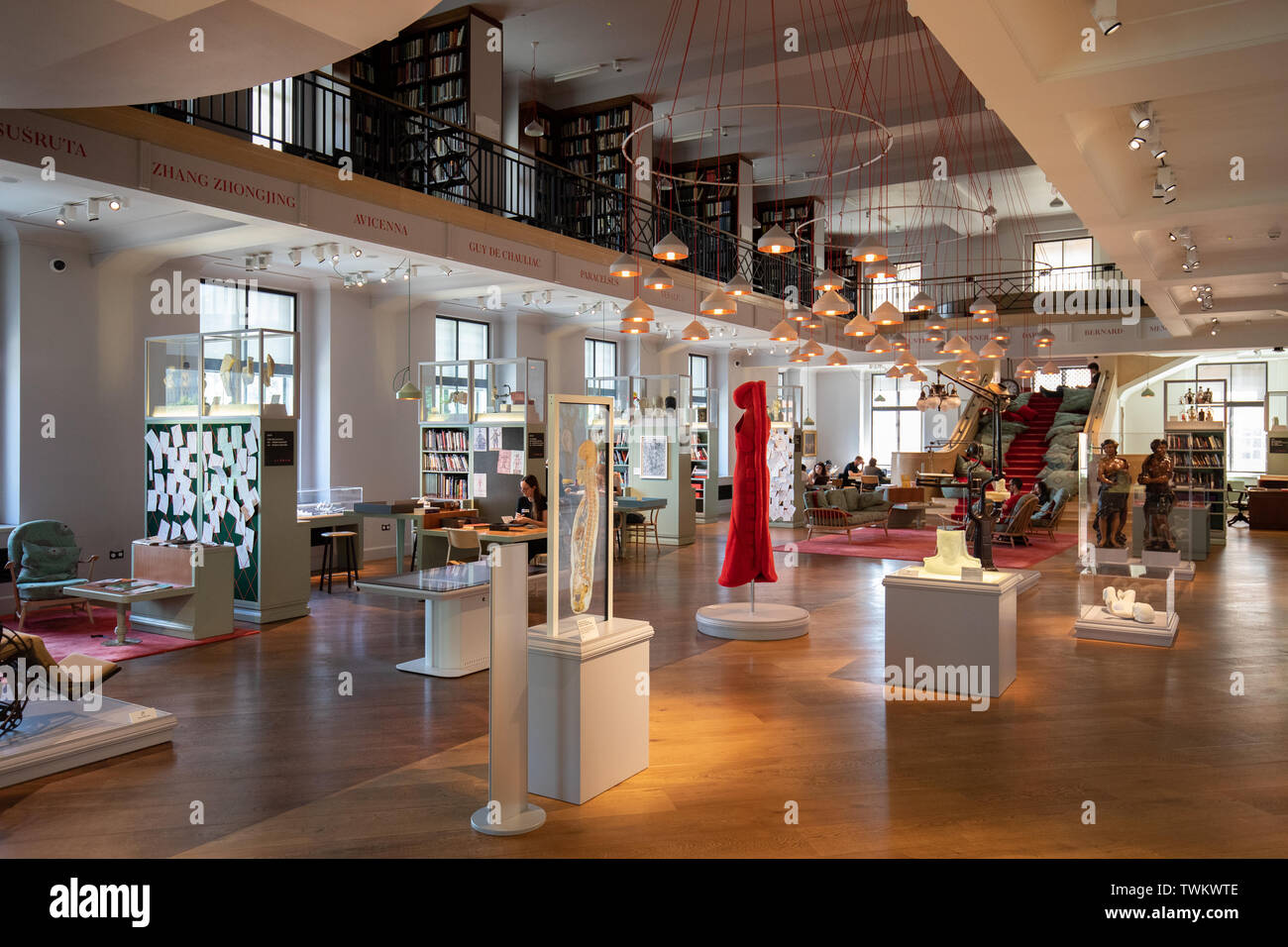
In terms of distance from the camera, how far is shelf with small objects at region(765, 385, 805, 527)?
17.2 m

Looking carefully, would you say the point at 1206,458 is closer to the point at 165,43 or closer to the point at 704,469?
the point at 704,469

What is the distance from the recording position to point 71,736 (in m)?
4.86

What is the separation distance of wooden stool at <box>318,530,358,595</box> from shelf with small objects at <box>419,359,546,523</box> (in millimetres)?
1104

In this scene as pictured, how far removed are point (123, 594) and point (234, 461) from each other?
5.45ft

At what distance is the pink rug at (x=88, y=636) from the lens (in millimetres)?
7325

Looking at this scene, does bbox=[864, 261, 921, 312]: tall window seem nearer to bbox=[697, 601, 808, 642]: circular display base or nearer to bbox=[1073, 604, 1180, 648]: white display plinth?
bbox=[1073, 604, 1180, 648]: white display plinth

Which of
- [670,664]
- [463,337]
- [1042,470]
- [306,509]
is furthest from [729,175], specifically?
[670,664]

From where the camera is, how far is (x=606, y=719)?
4500 mm

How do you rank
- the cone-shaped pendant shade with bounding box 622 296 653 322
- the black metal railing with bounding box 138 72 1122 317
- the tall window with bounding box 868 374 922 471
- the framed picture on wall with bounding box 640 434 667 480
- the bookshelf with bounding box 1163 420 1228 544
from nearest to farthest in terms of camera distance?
the cone-shaped pendant shade with bounding box 622 296 653 322, the black metal railing with bounding box 138 72 1122 317, the bookshelf with bounding box 1163 420 1228 544, the framed picture on wall with bounding box 640 434 667 480, the tall window with bounding box 868 374 922 471

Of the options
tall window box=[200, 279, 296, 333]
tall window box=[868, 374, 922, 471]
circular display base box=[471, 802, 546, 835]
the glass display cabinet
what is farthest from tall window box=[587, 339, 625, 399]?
circular display base box=[471, 802, 546, 835]

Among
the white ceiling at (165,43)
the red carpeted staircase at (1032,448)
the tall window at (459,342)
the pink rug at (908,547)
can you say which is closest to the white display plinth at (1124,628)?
the pink rug at (908,547)

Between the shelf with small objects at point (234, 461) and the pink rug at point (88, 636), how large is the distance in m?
0.70

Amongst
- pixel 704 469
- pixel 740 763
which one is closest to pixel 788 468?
pixel 704 469

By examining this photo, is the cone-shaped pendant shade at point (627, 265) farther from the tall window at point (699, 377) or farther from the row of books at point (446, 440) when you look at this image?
the tall window at point (699, 377)
